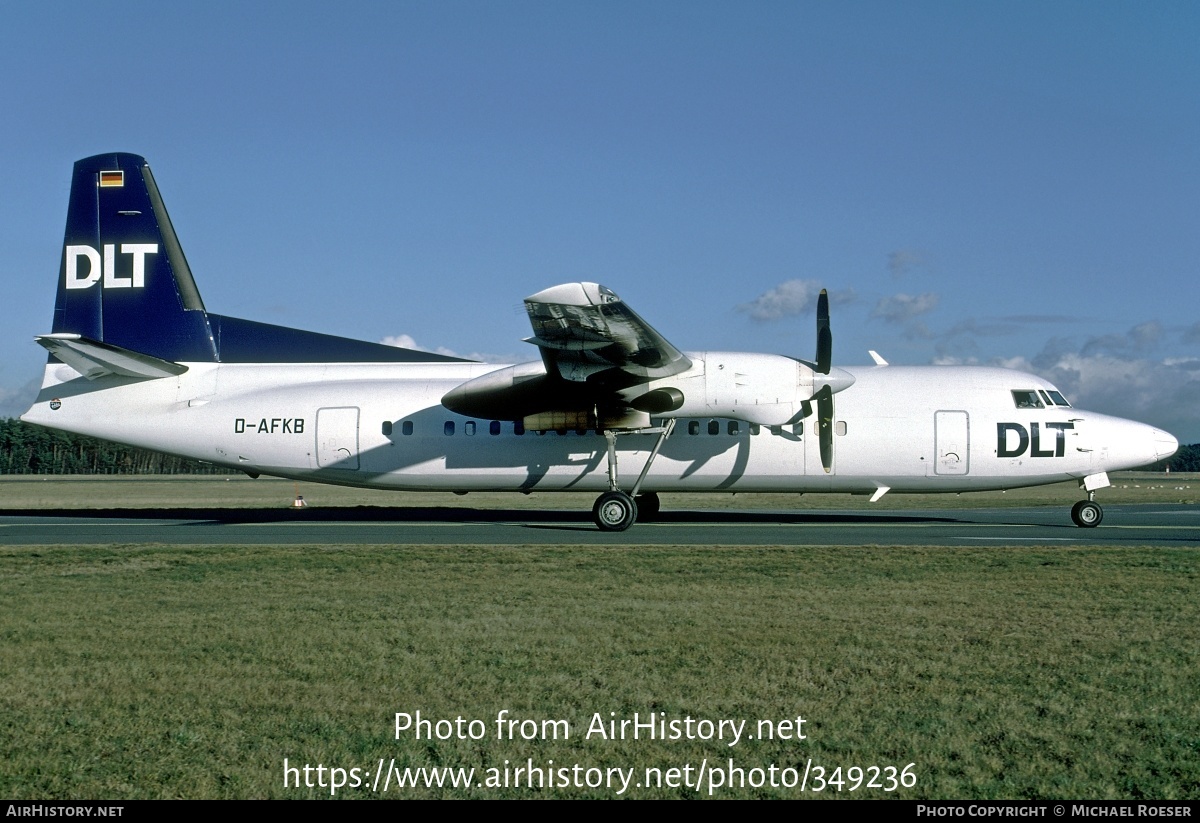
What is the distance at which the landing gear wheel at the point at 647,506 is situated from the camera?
22828mm

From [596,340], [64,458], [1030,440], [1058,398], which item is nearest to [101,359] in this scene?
[596,340]

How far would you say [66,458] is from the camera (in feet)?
378

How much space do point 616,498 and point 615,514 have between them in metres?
0.32

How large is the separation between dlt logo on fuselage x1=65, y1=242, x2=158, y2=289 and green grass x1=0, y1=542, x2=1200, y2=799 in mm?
10935

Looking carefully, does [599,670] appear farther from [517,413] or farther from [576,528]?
[517,413]

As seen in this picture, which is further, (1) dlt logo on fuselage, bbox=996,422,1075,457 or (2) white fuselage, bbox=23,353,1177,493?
(2) white fuselage, bbox=23,353,1177,493

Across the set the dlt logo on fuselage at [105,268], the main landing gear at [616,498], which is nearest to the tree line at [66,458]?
the dlt logo on fuselage at [105,268]

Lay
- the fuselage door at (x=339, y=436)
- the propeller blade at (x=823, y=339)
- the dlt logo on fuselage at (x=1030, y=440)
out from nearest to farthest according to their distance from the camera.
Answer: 1. the propeller blade at (x=823, y=339)
2. the dlt logo on fuselage at (x=1030, y=440)
3. the fuselage door at (x=339, y=436)

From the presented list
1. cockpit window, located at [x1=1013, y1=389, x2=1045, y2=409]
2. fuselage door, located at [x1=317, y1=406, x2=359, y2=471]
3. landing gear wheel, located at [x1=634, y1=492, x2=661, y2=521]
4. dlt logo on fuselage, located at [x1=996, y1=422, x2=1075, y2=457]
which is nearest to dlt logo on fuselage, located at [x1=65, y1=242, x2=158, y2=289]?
fuselage door, located at [x1=317, y1=406, x2=359, y2=471]

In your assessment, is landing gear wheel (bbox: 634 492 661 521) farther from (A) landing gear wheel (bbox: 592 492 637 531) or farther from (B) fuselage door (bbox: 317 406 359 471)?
(B) fuselage door (bbox: 317 406 359 471)

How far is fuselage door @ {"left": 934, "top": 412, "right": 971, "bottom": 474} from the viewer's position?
815 inches

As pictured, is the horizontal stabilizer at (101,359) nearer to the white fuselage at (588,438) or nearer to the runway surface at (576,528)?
the white fuselage at (588,438)

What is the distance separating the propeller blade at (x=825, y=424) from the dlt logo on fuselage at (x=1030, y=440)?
3.58 metres
